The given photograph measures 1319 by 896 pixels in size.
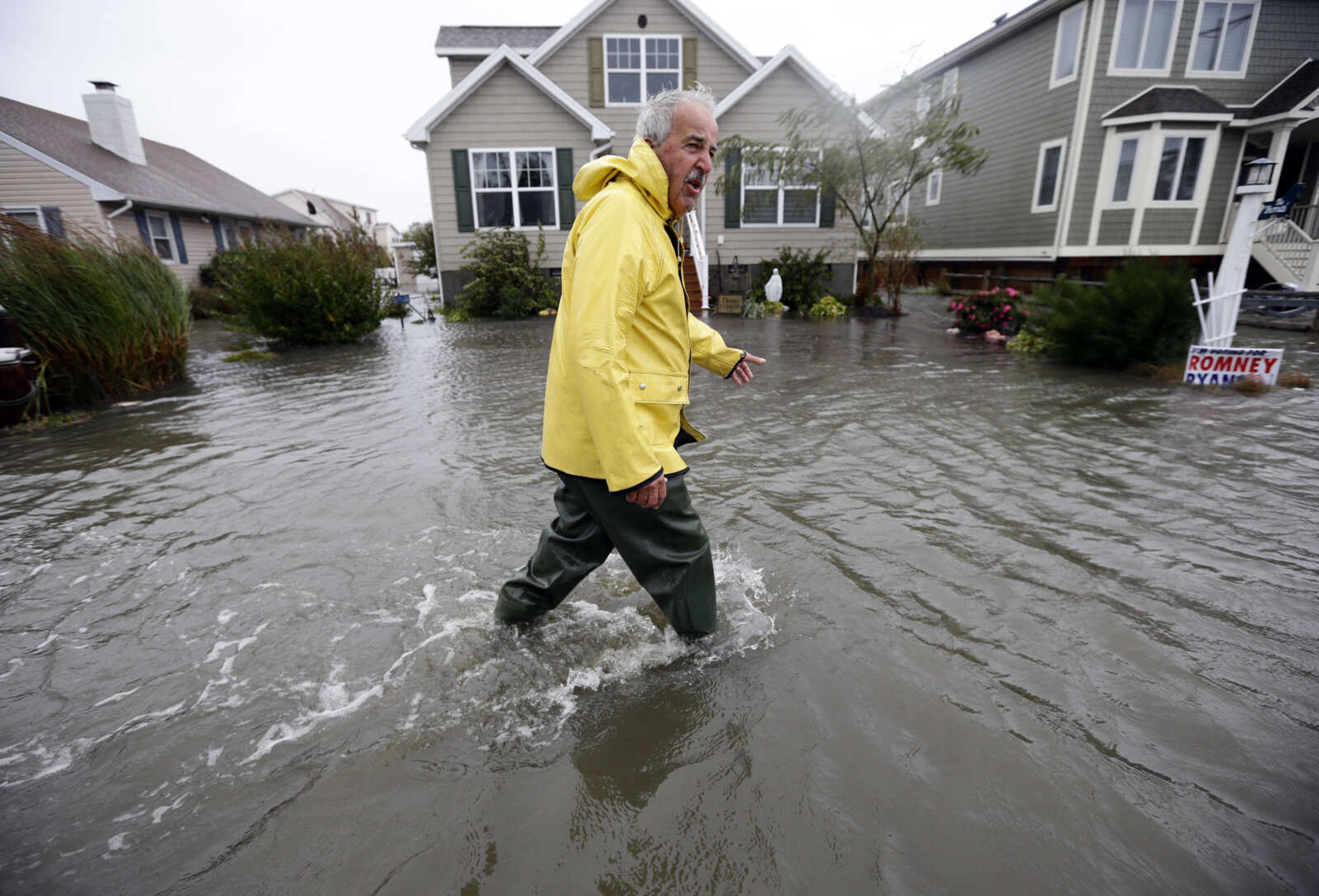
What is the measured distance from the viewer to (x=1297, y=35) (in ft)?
47.9

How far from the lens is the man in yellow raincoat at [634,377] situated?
6.74 feet

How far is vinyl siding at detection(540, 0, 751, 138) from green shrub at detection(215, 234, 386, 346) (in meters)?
7.76

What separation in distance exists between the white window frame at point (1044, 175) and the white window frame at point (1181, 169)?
169cm

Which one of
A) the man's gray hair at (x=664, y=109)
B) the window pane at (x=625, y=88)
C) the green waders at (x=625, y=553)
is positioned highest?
the window pane at (x=625, y=88)

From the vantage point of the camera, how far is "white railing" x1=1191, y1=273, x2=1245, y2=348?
7020 mm

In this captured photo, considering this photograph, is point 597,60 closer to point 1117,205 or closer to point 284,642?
point 1117,205

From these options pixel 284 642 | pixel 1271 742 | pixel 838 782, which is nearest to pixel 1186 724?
pixel 1271 742

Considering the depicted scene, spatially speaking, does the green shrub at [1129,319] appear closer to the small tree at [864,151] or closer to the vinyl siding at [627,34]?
the small tree at [864,151]

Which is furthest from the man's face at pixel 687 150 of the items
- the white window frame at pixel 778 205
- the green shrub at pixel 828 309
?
the white window frame at pixel 778 205

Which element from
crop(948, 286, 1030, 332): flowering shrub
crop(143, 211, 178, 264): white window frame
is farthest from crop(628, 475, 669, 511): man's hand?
crop(143, 211, 178, 264): white window frame

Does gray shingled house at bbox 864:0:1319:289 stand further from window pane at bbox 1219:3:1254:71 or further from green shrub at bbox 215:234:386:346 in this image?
green shrub at bbox 215:234:386:346

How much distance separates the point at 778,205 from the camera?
1666 cm

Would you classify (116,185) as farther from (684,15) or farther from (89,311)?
(684,15)

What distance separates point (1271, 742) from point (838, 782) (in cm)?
148
